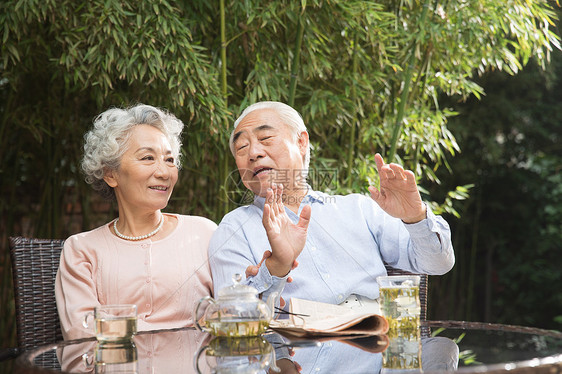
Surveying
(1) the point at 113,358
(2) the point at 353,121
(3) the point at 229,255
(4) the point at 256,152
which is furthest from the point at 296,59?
(1) the point at 113,358

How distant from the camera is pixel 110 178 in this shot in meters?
2.21

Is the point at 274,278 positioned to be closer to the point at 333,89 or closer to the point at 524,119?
the point at 333,89

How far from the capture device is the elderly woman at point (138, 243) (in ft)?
6.60

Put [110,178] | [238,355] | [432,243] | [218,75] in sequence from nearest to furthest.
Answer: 1. [238,355]
2. [432,243]
3. [110,178]
4. [218,75]

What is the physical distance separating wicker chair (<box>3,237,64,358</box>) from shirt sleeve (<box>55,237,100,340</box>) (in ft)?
0.17

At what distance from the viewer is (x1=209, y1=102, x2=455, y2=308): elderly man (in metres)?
1.82

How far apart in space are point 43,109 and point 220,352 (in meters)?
2.53

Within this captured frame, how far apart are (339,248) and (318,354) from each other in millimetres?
769

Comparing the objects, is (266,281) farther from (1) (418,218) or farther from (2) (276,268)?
(1) (418,218)

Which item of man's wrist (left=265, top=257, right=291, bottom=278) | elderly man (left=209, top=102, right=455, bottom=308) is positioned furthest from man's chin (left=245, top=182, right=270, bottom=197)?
man's wrist (left=265, top=257, right=291, bottom=278)

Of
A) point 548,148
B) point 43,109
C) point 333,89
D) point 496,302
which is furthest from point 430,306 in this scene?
point 43,109

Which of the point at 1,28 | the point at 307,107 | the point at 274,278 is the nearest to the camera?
the point at 274,278

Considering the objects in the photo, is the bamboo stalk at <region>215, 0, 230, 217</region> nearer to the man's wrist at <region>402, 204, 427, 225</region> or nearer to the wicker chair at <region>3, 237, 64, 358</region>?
the wicker chair at <region>3, 237, 64, 358</region>

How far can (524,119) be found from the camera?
5508 millimetres
